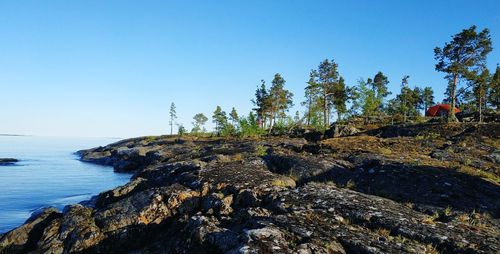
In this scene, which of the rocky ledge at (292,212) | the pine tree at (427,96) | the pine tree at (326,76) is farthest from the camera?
the pine tree at (427,96)

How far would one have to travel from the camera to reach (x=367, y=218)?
40.8 ft

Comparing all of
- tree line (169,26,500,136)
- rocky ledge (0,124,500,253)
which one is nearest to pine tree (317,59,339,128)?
tree line (169,26,500,136)

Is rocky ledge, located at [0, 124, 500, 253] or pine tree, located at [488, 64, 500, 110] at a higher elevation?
pine tree, located at [488, 64, 500, 110]

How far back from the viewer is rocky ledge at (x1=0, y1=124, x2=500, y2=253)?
34.5ft

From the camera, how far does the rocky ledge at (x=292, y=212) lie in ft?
34.5

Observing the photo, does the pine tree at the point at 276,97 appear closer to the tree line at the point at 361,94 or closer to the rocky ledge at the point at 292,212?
the tree line at the point at 361,94

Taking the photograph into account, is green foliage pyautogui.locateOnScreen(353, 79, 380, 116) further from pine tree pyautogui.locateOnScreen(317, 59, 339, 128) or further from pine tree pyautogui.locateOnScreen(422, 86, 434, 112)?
pine tree pyautogui.locateOnScreen(422, 86, 434, 112)

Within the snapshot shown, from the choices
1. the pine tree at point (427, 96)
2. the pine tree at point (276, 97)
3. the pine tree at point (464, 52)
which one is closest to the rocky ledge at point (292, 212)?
the pine tree at point (464, 52)

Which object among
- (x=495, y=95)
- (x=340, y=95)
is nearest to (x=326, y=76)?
(x=340, y=95)

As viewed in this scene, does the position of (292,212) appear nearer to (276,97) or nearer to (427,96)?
(276,97)

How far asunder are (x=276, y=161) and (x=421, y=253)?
1388 centimetres

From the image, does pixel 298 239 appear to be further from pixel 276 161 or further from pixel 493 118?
pixel 493 118

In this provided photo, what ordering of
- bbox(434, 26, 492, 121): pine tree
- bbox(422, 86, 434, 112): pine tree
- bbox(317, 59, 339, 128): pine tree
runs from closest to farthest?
bbox(434, 26, 492, 121): pine tree
bbox(317, 59, 339, 128): pine tree
bbox(422, 86, 434, 112): pine tree

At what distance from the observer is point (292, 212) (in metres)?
12.7
